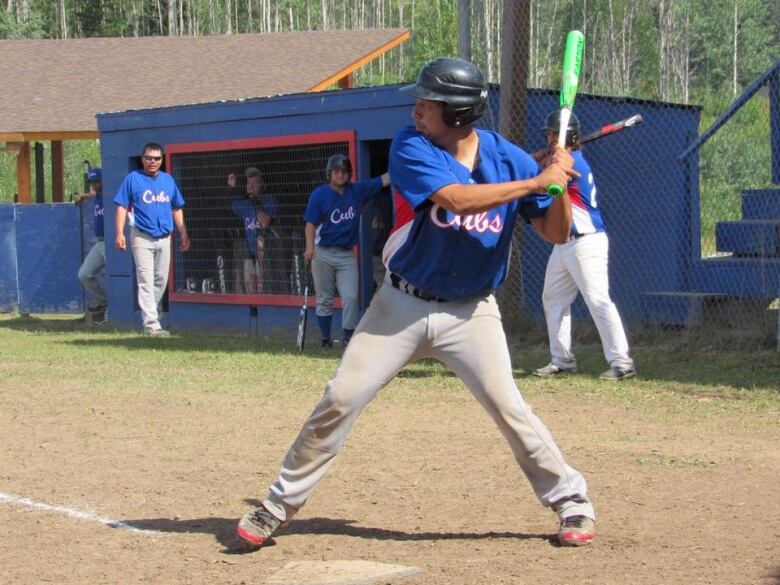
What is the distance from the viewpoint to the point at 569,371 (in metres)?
10.6

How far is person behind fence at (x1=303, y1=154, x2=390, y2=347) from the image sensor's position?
12422 mm

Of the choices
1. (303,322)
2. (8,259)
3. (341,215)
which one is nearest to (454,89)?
(341,215)

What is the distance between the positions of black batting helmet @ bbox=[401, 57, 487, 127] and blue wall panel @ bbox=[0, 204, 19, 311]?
1593 centimetres

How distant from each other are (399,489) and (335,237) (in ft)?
21.3

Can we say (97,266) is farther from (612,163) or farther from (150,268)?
(612,163)

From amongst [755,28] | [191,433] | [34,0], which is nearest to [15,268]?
[191,433]

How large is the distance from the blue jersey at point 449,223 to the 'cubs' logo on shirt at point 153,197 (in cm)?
933

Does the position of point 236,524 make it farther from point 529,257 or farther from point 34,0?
point 34,0

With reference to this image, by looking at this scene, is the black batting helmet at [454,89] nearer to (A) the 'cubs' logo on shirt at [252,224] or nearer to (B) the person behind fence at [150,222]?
(B) the person behind fence at [150,222]

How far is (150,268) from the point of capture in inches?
558

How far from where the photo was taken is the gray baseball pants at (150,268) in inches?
557

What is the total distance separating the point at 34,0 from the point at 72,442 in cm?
5527

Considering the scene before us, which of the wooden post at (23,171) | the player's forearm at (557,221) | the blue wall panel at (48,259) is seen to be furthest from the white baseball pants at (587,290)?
the wooden post at (23,171)

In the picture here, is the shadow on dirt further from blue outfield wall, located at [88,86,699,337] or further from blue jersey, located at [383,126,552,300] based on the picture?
blue outfield wall, located at [88,86,699,337]
